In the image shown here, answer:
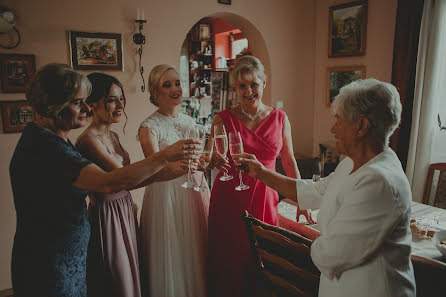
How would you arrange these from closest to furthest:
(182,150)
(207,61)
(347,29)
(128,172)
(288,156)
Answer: (128,172) < (182,150) < (288,156) < (347,29) < (207,61)

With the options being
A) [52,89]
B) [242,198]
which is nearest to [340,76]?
[242,198]

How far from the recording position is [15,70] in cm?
272

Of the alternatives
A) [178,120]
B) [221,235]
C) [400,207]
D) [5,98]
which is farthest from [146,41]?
[400,207]

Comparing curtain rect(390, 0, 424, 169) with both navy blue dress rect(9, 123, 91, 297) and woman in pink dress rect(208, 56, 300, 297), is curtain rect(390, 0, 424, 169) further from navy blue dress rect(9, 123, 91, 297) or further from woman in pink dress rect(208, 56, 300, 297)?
navy blue dress rect(9, 123, 91, 297)

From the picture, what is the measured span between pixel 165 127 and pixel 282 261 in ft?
3.69

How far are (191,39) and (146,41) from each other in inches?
147

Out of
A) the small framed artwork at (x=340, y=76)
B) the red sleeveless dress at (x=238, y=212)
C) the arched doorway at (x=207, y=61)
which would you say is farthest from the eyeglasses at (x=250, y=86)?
the arched doorway at (x=207, y=61)

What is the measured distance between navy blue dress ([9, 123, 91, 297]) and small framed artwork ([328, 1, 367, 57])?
3667mm

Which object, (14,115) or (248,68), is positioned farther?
(14,115)

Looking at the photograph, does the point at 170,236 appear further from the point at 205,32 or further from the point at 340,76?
the point at 205,32

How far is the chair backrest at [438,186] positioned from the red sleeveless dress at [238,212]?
181 centimetres

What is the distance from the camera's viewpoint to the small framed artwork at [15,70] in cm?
269

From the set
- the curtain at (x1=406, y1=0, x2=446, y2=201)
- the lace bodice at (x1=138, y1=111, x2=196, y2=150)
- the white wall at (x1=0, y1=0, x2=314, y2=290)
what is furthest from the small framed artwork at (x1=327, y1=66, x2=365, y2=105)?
the lace bodice at (x1=138, y1=111, x2=196, y2=150)

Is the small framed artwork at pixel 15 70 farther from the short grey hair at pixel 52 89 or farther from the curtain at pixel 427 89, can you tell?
the curtain at pixel 427 89
